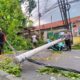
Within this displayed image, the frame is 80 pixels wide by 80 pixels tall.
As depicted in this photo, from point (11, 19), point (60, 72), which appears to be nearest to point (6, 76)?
point (60, 72)

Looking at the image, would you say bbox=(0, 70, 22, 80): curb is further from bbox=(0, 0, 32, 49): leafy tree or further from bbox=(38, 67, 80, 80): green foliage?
bbox=(0, 0, 32, 49): leafy tree

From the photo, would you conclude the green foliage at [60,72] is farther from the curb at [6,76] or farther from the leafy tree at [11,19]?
the leafy tree at [11,19]

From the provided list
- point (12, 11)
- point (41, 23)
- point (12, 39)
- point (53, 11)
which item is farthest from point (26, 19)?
point (41, 23)

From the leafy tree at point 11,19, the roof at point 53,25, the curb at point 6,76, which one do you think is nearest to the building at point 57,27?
the roof at point 53,25

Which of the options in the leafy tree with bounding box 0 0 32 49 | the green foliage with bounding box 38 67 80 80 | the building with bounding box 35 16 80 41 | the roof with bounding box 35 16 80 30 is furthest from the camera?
the roof with bounding box 35 16 80 30

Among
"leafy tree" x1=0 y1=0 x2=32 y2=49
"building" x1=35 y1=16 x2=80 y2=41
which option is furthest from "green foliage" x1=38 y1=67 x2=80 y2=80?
"building" x1=35 y1=16 x2=80 y2=41

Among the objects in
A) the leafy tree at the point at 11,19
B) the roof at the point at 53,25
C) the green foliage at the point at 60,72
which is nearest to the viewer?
the green foliage at the point at 60,72

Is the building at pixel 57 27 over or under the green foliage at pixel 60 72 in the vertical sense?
over

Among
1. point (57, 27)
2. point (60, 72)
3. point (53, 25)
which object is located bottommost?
point (60, 72)

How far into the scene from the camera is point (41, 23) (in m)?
48.4

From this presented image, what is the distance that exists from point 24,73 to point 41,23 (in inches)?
1500

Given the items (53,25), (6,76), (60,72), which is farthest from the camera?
(53,25)

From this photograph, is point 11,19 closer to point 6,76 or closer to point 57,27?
point 6,76

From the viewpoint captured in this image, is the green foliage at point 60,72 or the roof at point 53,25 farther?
the roof at point 53,25
